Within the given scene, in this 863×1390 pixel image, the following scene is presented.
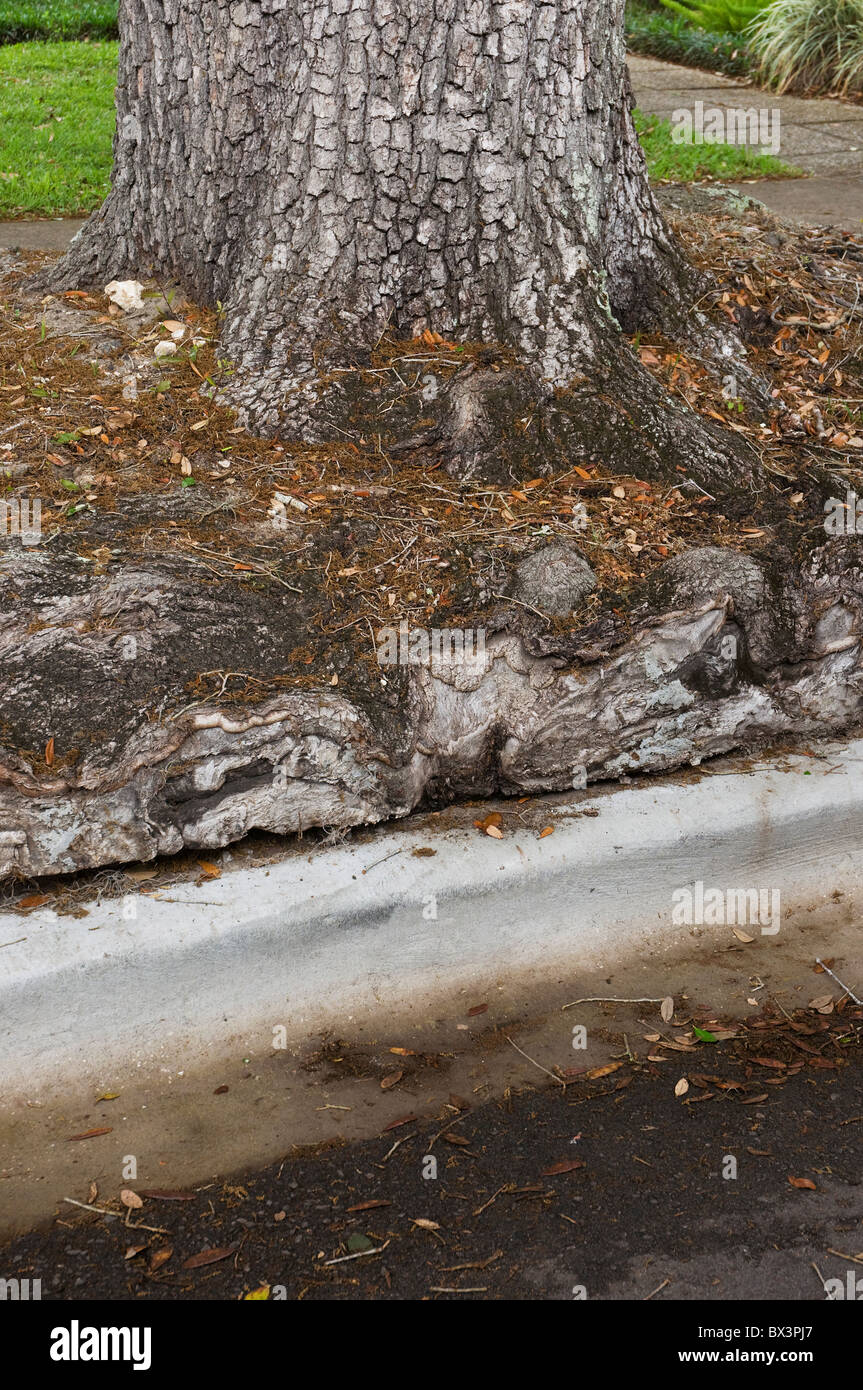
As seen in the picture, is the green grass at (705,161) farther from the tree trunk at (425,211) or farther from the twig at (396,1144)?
the twig at (396,1144)

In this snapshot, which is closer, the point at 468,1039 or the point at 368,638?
the point at 468,1039

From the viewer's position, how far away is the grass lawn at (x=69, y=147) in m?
8.09

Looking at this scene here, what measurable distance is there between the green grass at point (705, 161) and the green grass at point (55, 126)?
4.00m

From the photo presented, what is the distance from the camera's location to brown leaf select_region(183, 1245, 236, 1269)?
2.66 meters

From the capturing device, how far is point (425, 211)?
425cm

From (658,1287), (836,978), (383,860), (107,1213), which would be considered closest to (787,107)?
(836,978)

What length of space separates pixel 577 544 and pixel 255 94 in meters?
2.02

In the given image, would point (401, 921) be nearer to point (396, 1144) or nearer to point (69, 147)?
point (396, 1144)

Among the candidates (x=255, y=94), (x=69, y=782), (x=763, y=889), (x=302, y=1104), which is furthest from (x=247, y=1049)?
(x=255, y=94)

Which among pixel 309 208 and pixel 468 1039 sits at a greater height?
pixel 309 208

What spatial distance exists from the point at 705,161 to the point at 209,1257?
8741 millimetres

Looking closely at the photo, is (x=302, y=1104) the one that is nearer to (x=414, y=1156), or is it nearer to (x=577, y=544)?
(x=414, y=1156)

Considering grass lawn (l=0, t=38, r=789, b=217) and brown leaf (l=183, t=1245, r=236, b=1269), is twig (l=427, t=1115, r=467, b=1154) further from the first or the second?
grass lawn (l=0, t=38, r=789, b=217)

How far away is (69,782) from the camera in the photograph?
10.9 feet
